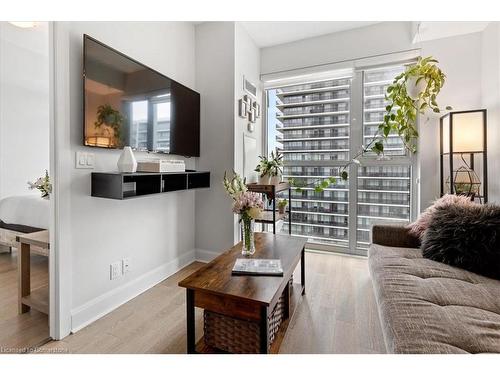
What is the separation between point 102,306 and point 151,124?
1.41 metres

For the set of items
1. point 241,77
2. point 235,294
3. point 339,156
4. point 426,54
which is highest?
point 426,54

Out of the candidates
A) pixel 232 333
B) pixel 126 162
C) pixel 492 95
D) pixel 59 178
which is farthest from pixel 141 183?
pixel 492 95

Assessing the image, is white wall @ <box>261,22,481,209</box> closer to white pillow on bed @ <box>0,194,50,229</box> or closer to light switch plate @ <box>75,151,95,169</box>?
light switch plate @ <box>75,151,95,169</box>

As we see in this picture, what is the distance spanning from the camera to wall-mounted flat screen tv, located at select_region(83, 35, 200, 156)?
1668 mm

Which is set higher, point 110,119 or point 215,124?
point 215,124

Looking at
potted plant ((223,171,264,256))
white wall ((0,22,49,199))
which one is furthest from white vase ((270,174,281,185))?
white wall ((0,22,49,199))

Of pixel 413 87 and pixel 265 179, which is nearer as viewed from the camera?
pixel 413 87

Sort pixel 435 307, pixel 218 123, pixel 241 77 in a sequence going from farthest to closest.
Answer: pixel 241 77 → pixel 218 123 → pixel 435 307

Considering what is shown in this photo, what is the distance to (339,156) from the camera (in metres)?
3.21

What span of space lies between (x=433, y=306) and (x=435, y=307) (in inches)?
0.4

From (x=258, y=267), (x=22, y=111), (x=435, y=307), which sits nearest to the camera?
(x=435, y=307)

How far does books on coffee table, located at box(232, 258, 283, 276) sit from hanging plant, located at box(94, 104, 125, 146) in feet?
3.97

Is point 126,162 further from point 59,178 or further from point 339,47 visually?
point 339,47
